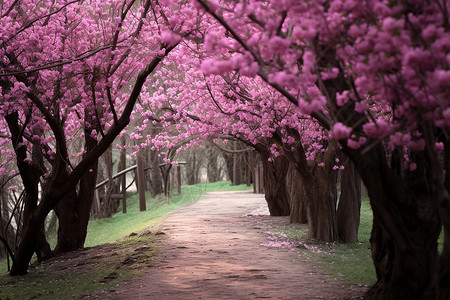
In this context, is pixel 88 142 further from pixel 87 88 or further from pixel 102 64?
pixel 102 64

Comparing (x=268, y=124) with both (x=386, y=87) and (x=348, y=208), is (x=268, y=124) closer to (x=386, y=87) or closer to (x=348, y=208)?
(x=348, y=208)

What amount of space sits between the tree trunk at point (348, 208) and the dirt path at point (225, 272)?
177cm

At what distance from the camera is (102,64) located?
923 centimetres

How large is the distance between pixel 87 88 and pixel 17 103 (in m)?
1.47

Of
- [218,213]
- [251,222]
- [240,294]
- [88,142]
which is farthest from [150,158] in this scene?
[240,294]

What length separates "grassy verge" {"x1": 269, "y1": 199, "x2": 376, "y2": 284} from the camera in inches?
309

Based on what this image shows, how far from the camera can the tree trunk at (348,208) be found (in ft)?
38.0

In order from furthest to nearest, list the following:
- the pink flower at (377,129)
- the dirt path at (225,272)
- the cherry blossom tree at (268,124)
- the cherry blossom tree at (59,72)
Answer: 1. the cherry blossom tree at (268,124)
2. the cherry blossom tree at (59,72)
3. the dirt path at (225,272)
4. the pink flower at (377,129)

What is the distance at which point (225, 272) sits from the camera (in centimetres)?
796

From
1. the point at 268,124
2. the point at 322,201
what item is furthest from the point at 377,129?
the point at 268,124

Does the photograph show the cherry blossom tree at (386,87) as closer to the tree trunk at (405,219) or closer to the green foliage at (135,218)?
the tree trunk at (405,219)

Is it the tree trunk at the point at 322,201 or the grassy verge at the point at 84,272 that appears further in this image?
the tree trunk at the point at 322,201

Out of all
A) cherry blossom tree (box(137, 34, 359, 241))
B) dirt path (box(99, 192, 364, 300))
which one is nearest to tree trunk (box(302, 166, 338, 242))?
cherry blossom tree (box(137, 34, 359, 241))

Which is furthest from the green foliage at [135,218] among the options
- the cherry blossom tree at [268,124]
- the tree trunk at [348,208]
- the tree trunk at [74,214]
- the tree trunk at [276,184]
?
the tree trunk at [348,208]
